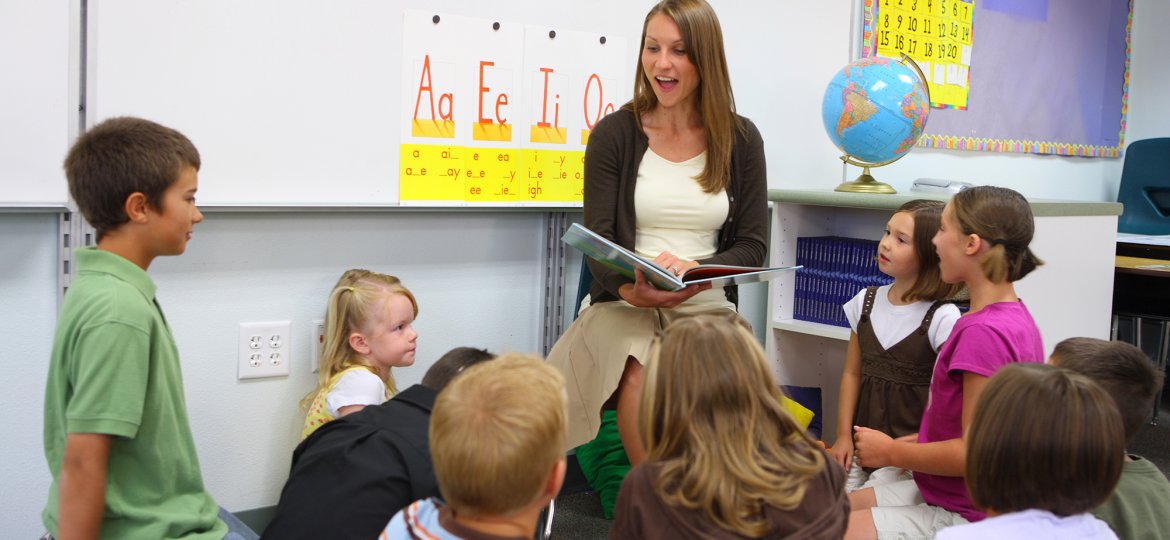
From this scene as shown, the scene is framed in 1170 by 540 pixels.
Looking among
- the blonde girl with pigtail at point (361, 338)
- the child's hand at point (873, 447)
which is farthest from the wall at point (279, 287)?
the child's hand at point (873, 447)

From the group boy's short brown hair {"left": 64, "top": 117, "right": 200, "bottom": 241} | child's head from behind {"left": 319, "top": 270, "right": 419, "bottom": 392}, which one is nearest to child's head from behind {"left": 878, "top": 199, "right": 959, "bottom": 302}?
child's head from behind {"left": 319, "top": 270, "right": 419, "bottom": 392}

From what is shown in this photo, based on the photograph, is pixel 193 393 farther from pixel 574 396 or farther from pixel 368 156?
pixel 574 396

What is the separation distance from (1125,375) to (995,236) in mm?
400

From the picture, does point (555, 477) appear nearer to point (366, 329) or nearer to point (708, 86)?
point (366, 329)

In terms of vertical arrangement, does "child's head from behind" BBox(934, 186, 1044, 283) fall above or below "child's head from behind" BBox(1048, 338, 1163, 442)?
above

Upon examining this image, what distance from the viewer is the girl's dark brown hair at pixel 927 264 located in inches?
87.9

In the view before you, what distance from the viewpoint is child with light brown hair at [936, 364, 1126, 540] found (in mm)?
1277

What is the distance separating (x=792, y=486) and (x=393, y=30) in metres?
1.53

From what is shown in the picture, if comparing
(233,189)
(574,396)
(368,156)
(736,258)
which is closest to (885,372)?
(736,258)

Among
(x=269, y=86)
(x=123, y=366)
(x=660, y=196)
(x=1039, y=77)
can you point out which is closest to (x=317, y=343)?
(x=269, y=86)

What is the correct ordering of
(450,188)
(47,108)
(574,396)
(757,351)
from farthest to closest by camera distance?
1. (450,188)
2. (574,396)
3. (47,108)
4. (757,351)

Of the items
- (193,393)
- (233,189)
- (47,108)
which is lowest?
(193,393)

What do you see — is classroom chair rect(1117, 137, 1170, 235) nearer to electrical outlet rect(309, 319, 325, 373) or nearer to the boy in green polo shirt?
electrical outlet rect(309, 319, 325, 373)

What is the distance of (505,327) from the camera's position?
2.73 m
